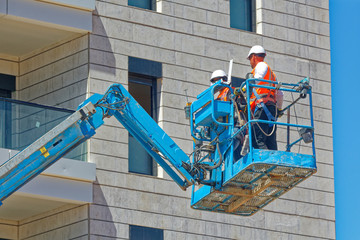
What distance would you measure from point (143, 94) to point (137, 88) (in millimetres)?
221

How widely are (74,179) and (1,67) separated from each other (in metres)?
4.33

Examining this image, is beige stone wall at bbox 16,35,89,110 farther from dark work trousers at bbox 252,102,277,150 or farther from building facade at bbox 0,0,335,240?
dark work trousers at bbox 252,102,277,150

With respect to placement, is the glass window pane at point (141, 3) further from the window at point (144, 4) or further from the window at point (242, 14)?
the window at point (242, 14)

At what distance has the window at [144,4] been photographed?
32.5 metres

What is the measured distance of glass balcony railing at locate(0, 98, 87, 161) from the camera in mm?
29188

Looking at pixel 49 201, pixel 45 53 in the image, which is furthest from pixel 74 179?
pixel 45 53

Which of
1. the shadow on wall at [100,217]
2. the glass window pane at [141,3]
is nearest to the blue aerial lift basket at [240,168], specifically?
the shadow on wall at [100,217]

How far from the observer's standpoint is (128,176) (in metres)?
31.1

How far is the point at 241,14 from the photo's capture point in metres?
34.6

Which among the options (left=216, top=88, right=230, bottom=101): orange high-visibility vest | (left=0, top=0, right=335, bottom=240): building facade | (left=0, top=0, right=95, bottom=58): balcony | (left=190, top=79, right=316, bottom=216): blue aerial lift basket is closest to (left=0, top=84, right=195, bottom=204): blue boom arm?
(left=190, top=79, right=316, bottom=216): blue aerial lift basket

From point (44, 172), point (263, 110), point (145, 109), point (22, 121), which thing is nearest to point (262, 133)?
point (263, 110)

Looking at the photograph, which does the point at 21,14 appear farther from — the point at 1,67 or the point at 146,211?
the point at 146,211

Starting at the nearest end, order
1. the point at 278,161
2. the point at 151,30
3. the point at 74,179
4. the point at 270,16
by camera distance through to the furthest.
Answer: the point at 278,161, the point at 74,179, the point at 151,30, the point at 270,16

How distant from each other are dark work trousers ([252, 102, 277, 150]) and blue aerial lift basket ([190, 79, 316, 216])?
8.2 inches
